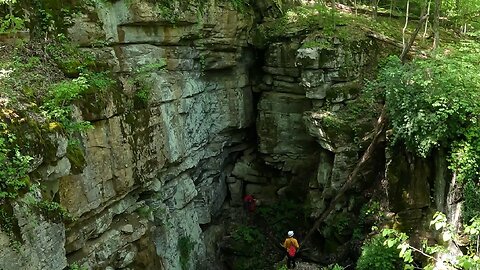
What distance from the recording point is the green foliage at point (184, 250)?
1224 centimetres

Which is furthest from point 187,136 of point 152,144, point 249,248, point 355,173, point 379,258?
point 379,258

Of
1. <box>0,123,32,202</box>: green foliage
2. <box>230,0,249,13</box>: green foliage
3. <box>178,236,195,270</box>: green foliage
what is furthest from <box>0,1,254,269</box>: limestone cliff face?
<box>0,123,32,202</box>: green foliage

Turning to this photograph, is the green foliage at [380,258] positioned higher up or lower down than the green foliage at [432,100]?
lower down

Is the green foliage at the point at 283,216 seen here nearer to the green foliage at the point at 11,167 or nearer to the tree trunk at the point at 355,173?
the tree trunk at the point at 355,173

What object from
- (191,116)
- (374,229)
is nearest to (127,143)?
(191,116)

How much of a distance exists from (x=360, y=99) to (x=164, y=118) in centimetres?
603

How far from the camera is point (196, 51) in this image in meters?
12.7

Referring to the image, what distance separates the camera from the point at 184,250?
12359 millimetres

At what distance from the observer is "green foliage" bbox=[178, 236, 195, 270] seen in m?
12.2

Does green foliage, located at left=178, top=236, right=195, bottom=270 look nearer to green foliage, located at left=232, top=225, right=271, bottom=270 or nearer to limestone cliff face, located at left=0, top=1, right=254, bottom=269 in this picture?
limestone cliff face, located at left=0, top=1, right=254, bottom=269

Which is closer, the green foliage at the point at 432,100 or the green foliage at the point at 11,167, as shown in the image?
the green foliage at the point at 11,167

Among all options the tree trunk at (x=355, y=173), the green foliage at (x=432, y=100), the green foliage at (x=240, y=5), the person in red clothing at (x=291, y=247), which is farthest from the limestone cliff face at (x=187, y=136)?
the green foliage at (x=432, y=100)

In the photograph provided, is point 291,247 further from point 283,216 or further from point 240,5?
point 240,5

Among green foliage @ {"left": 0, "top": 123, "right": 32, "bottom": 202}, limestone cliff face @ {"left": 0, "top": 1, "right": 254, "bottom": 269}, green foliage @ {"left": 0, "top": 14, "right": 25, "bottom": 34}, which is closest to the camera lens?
green foliage @ {"left": 0, "top": 123, "right": 32, "bottom": 202}
